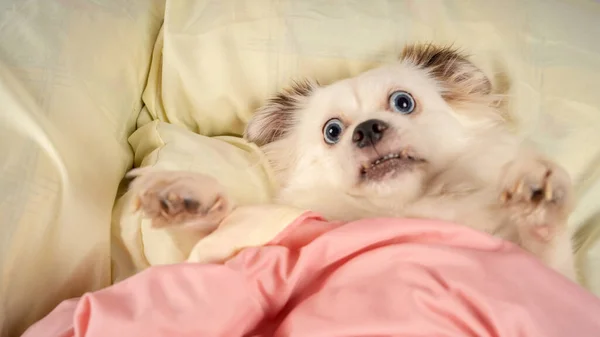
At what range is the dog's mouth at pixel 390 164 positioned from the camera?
1.33 m

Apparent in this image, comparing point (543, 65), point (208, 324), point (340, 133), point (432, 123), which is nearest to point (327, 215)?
point (340, 133)

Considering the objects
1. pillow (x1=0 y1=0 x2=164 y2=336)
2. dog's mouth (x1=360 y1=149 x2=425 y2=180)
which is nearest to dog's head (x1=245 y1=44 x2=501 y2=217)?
dog's mouth (x1=360 y1=149 x2=425 y2=180)

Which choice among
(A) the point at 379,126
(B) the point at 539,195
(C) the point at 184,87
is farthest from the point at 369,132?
(C) the point at 184,87

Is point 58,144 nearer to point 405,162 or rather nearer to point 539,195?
point 405,162

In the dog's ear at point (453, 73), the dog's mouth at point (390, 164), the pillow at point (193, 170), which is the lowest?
the pillow at point (193, 170)

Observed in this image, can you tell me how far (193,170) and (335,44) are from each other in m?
0.56

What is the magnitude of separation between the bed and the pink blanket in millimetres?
285

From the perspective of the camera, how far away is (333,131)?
1.52 m

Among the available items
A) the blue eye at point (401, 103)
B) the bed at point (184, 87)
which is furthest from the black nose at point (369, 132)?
the bed at point (184, 87)

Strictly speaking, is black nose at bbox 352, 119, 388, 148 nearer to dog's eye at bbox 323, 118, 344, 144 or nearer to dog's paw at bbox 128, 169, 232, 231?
dog's eye at bbox 323, 118, 344, 144

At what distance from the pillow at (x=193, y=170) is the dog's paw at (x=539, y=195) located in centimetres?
42

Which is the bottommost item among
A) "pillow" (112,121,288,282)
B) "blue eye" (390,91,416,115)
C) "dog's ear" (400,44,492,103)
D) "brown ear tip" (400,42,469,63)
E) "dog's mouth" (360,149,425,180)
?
"pillow" (112,121,288,282)

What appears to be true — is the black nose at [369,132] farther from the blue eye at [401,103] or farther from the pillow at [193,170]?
the pillow at [193,170]

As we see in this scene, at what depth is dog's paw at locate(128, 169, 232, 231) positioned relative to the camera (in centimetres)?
116
